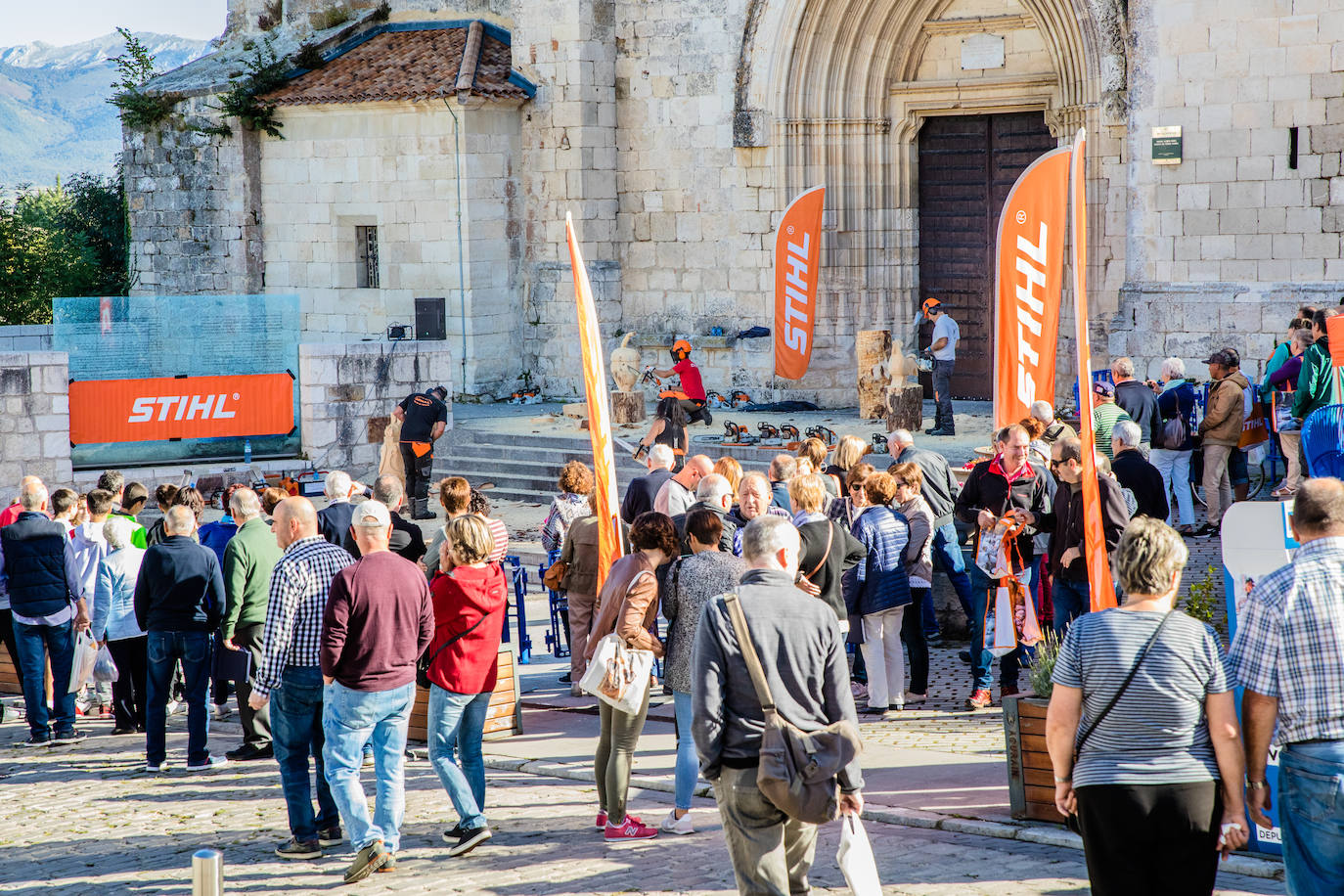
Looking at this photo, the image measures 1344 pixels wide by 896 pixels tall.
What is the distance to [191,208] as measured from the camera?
24.1 m

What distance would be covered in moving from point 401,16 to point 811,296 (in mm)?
9560

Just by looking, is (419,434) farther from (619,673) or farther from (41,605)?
(619,673)

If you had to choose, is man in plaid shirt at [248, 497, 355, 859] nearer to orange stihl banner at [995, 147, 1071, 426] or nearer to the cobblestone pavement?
the cobblestone pavement

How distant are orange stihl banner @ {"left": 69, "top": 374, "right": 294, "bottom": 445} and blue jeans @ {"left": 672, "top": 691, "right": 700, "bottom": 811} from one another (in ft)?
37.7

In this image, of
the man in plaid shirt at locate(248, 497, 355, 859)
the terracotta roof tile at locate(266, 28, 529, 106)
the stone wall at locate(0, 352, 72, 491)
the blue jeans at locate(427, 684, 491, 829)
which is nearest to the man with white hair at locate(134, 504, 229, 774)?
the man in plaid shirt at locate(248, 497, 355, 859)

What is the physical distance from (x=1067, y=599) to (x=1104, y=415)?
3.80 metres

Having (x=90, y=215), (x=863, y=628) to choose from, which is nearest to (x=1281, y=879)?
(x=863, y=628)

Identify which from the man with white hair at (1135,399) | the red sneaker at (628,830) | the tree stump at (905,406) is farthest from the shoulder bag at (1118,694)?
the tree stump at (905,406)

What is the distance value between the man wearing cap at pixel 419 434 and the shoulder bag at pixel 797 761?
1141 centimetres

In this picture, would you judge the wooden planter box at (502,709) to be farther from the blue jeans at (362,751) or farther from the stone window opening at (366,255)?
the stone window opening at (366,255)

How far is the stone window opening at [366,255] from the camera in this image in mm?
23188

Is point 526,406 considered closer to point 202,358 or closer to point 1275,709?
point 202,358

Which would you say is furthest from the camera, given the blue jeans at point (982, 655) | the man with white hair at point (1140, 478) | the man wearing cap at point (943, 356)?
the man wearing cap at point (943, 356)

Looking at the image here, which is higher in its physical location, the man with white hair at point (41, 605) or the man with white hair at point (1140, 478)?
the man with white hair at point (1140, 478)
